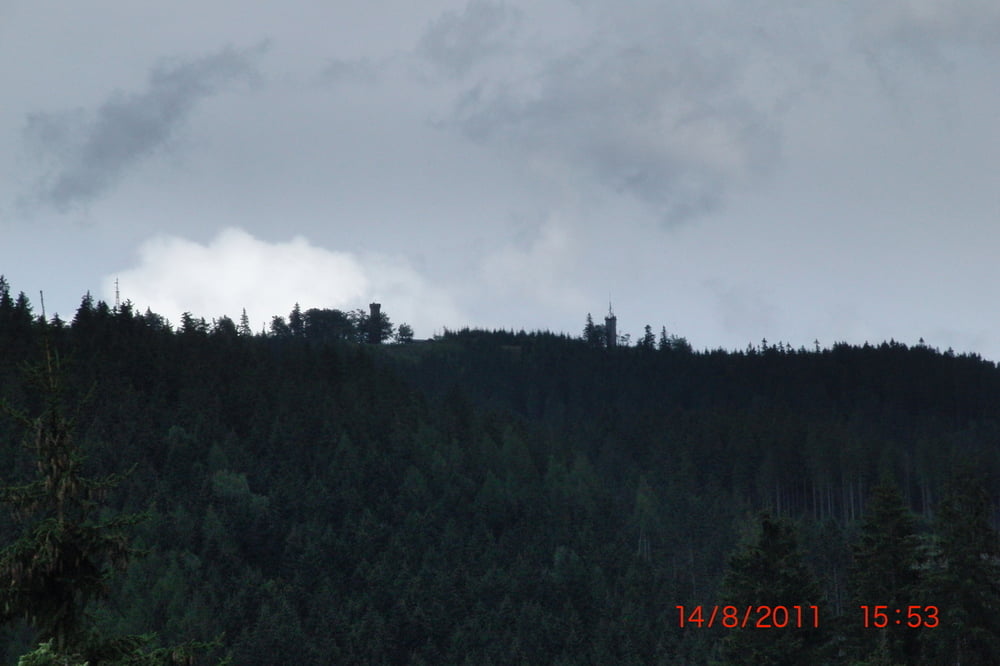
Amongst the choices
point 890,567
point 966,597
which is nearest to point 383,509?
point 890,567

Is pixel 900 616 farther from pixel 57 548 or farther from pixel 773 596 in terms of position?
pixel 57 548

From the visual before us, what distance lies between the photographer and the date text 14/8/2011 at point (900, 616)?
143ft

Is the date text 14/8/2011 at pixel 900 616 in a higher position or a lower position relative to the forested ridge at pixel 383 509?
lower

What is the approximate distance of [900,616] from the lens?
1767 inches

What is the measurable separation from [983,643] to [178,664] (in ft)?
122

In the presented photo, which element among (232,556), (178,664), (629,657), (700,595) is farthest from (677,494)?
(178,664)

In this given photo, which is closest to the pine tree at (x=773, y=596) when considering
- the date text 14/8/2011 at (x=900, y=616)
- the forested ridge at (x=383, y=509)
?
the date text 14/8/2011 at (x=900, y=616)

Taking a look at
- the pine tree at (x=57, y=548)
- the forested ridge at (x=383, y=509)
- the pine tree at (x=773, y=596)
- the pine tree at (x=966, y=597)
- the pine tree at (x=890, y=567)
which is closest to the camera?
the pine tree at (x=57, y=548)

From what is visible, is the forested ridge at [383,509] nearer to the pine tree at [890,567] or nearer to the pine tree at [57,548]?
the pine tree at [890,567]

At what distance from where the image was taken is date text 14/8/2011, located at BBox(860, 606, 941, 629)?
4344 centimetres

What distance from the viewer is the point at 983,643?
42625 millimetres
